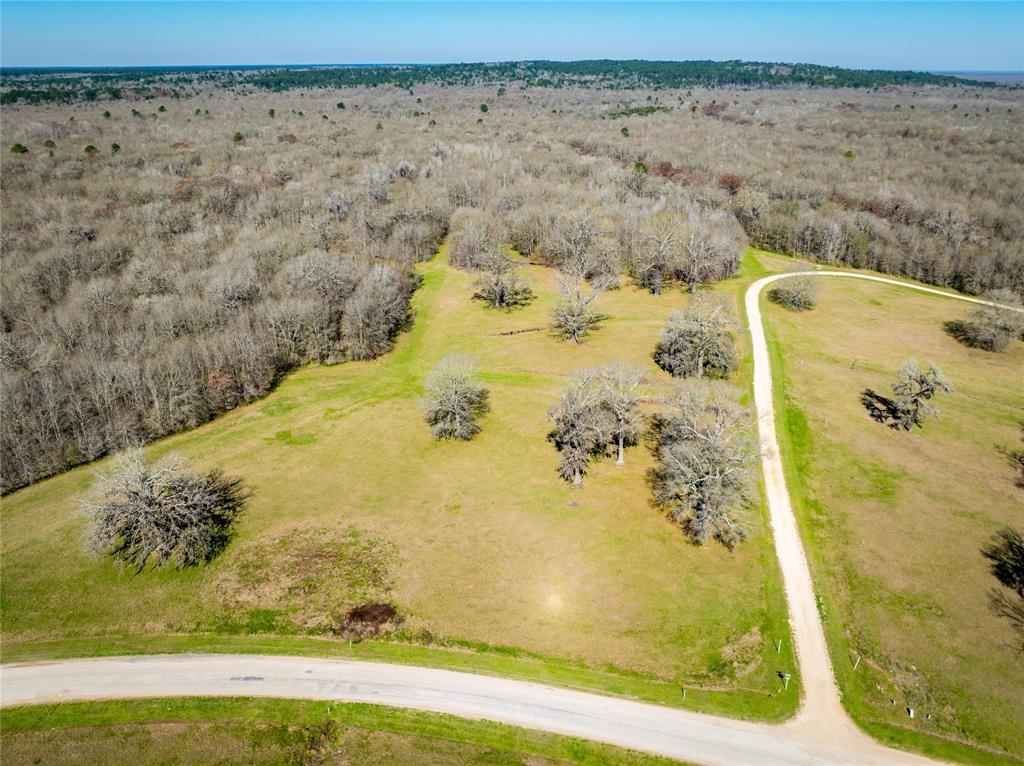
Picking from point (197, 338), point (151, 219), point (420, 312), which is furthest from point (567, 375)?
point (151, 219)

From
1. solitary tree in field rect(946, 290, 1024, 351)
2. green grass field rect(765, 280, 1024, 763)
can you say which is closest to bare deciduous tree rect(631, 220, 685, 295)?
green grass field rect(765, 280, 1024, 763)

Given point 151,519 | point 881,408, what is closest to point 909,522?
point 881,408

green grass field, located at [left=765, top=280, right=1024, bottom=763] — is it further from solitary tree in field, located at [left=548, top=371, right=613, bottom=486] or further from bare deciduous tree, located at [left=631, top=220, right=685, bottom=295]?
bare deciduous tree, located at [left=631, top=220, right=685, bottom=295]

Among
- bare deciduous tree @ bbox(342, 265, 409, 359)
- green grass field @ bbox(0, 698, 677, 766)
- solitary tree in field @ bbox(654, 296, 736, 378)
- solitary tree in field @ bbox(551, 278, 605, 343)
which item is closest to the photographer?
green grass field @ bbox(0, 698, 677, 766)

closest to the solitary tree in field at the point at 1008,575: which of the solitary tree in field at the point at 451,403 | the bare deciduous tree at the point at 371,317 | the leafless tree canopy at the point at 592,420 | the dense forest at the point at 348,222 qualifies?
the leafless tree canopy at the point at 592,420

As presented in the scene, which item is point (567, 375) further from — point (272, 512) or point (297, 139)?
point (297, 139)

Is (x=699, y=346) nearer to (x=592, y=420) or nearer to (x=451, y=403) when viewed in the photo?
(x=592, y=420)
